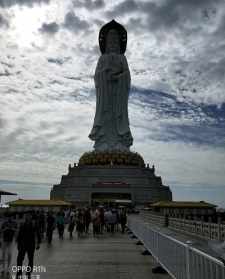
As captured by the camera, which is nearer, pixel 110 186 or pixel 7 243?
pixel 7 243

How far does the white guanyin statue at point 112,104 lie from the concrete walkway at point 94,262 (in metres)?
32.3

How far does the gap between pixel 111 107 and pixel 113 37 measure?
26.0 feet

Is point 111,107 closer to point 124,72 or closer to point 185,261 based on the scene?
point 124,72

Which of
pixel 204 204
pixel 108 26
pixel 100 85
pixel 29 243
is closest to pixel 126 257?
pixel 29 243

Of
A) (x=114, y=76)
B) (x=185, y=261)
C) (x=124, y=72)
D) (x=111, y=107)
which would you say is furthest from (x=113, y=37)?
(x=185, y=261)

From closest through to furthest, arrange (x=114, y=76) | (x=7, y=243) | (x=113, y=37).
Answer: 1. (x=7, y=243)
2. (x=114, y=76)
3. (x=113, y=37)

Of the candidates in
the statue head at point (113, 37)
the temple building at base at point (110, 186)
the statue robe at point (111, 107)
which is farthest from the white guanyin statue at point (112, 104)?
the temple building at base at point (110, 186)

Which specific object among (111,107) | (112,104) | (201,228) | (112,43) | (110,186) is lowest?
(201,228)

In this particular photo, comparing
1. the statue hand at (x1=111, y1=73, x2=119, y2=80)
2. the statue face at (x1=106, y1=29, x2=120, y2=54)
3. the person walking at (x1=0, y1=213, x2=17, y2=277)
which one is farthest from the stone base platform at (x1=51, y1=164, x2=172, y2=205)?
the person walking at (x1=0, y1=213, x2=17, y2=277)

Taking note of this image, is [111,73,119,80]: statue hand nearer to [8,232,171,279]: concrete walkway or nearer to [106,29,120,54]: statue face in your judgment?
[106,29,120,54]: statue face

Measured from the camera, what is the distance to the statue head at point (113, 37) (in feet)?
152

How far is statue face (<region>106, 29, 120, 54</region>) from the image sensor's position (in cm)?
4619

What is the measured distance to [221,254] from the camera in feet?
Answer: 11.0

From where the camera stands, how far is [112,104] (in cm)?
4516
